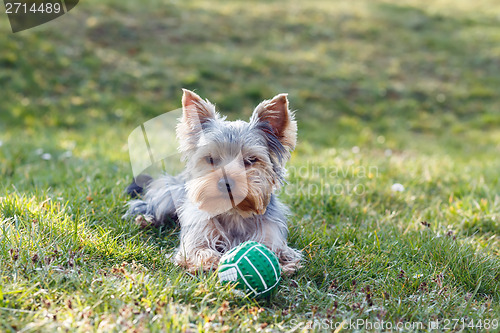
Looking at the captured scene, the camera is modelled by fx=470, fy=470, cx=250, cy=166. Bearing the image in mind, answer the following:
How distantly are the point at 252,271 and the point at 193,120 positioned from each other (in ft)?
5.29

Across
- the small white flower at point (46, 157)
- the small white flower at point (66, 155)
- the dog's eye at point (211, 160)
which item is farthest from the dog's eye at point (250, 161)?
the small white flower at point (66, 155)

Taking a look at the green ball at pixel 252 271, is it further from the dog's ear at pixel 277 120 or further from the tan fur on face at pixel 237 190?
the dog's ear at pixel 277 120

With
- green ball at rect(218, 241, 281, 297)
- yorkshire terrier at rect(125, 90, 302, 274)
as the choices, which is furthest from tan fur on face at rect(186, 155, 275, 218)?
green ball at rect(218, 241, 281, 297)

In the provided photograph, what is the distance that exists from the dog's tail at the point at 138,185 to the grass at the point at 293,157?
0.45ft

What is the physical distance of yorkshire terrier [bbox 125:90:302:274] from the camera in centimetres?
402

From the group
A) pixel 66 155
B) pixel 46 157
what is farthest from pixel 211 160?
pixel 66 155

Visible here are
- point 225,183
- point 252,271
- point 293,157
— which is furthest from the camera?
point 293,157

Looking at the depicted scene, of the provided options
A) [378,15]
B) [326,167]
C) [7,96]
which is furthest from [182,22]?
[326,167]

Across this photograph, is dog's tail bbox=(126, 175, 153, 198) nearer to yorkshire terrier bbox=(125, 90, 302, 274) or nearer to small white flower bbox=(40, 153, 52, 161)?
yorkshire terrier bbox=(125, 90, 302, 274)

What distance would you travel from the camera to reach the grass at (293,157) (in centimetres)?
338

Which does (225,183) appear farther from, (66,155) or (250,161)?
(66,155)

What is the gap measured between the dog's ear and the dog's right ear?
0.45 m

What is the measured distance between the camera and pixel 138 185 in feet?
18.0

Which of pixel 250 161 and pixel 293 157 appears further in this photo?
pixel 293 157
